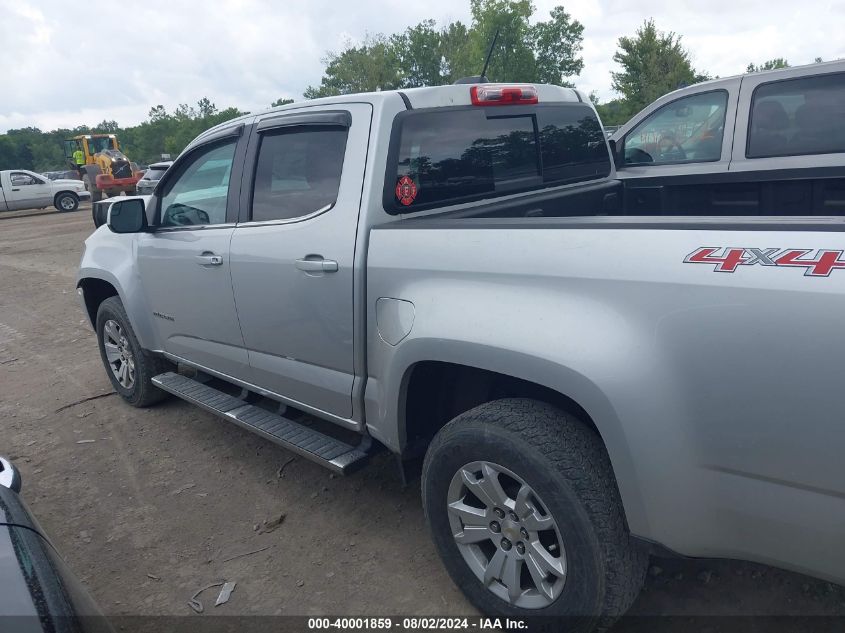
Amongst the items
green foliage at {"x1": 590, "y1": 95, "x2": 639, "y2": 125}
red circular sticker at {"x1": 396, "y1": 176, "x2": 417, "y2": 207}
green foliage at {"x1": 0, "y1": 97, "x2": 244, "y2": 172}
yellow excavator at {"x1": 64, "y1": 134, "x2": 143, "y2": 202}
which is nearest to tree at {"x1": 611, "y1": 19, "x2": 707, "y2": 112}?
green foliage at {"x1": 590, "y1": 95, "x2": 639, "y2": 125}

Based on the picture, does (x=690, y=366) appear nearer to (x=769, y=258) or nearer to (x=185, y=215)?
(x=769, y=258)

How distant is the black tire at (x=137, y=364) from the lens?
456 cm

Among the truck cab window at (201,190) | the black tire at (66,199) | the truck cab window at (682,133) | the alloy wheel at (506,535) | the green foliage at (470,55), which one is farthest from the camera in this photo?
the green foliage at (470,55)

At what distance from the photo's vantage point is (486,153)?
10.1 ft

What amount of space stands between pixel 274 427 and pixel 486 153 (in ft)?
5.56

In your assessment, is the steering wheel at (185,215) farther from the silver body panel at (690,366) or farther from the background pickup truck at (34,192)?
the background pickup truck at (34,192)

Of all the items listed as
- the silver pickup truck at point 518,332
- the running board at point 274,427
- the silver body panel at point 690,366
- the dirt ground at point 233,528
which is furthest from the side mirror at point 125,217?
the silver body panel at point 690,366

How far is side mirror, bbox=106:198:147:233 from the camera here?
392 cm

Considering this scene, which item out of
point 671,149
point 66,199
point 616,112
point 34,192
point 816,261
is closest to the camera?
point 816,261

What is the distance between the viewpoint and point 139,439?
441 centimetres

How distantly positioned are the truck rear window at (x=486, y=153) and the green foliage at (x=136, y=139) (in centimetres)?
8517

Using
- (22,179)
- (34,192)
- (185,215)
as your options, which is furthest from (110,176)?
(185,215)

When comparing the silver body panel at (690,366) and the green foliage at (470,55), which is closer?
the silver body panel at (690,366)

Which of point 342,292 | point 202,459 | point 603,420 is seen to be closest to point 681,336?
point 603,420
